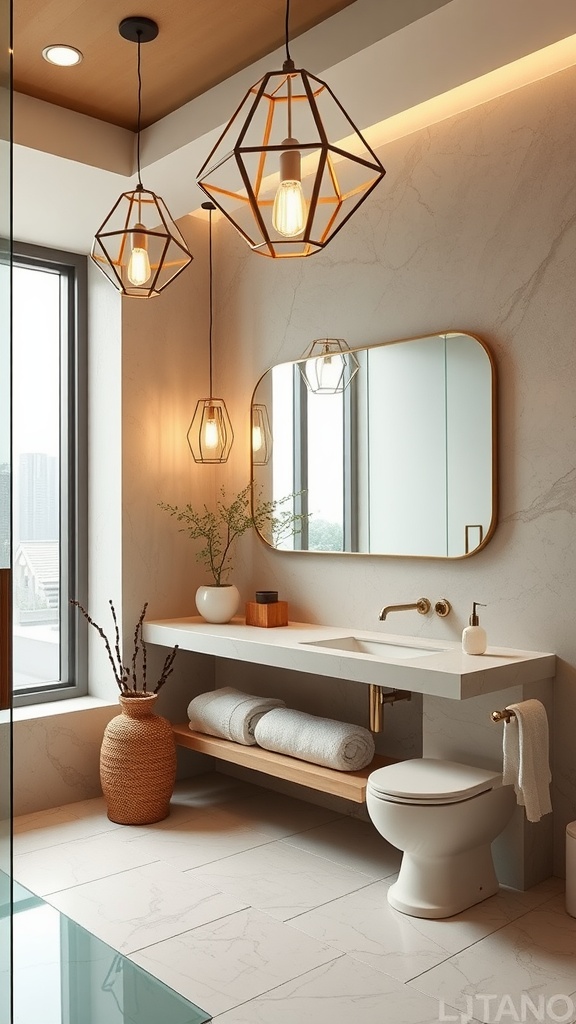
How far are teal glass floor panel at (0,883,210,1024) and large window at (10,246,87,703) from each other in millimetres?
1724

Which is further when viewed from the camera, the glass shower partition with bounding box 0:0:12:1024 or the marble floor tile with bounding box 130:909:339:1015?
the marble floor tile with bounding box 130:909:339:1015

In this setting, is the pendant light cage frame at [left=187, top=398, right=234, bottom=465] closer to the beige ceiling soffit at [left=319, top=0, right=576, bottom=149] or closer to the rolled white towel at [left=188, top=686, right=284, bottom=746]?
the rolled white towel at [left=188, top=686, right=284, bottom=746]

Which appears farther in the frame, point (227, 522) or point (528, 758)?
point (227, 522)

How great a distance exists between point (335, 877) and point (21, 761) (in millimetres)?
1517

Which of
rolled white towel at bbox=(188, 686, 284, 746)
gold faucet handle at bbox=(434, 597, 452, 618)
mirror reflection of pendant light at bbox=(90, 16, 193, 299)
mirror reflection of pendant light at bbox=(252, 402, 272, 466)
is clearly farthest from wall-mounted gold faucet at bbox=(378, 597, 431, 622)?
mirror reflection of pendant light at bbox=(90, 16, 193, 299)

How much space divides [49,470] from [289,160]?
2.86m

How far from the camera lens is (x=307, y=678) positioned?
3.77 meters

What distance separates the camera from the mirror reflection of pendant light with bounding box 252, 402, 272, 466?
4.00 meters

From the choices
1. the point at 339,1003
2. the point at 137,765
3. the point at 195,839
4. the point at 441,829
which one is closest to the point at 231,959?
the point at 339,1003

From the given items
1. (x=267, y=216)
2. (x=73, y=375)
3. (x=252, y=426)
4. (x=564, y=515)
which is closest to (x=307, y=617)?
(x=252, y=426)

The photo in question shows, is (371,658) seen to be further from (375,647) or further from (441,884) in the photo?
(441,884)

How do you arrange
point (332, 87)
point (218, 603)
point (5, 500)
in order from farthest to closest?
point (218, 603) → point (332, 87) → point (5, 500)

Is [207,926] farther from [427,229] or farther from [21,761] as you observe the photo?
[427,229]

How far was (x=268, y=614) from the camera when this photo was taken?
3.71 meters
